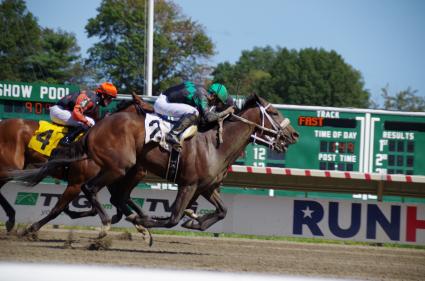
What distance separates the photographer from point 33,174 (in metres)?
9.50

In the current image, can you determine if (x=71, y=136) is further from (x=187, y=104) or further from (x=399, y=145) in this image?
(x=399, y=145)

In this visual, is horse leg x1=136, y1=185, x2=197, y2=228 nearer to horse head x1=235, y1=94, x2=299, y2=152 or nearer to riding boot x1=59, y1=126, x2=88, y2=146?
horse head x1=235, y1=94, x2=299, y2=152

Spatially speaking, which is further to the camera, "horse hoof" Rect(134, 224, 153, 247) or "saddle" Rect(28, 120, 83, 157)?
"saddle" Rect(28, 120, 83, 157)

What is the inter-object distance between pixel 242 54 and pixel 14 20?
3623 cm

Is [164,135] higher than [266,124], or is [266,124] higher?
[266,124]

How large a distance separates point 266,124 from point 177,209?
1.78 m

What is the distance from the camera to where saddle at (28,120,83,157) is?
1023 cm

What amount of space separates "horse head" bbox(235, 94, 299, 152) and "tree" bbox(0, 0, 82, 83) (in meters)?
29.1

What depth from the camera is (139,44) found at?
4316 centimetres

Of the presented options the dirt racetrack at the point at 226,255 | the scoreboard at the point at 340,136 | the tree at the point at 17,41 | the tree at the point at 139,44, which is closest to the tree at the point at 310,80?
the tree at the point at 139,44

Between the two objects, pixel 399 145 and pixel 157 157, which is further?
pixel 399 145

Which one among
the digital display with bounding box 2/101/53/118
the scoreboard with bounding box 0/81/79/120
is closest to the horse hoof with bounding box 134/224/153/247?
the scoreboard with bounding box 0/81/79/120

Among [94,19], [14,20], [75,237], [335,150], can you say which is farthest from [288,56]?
[75,237]

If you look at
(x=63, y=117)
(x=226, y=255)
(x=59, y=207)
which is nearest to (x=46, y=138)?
(x=63, y=117)
